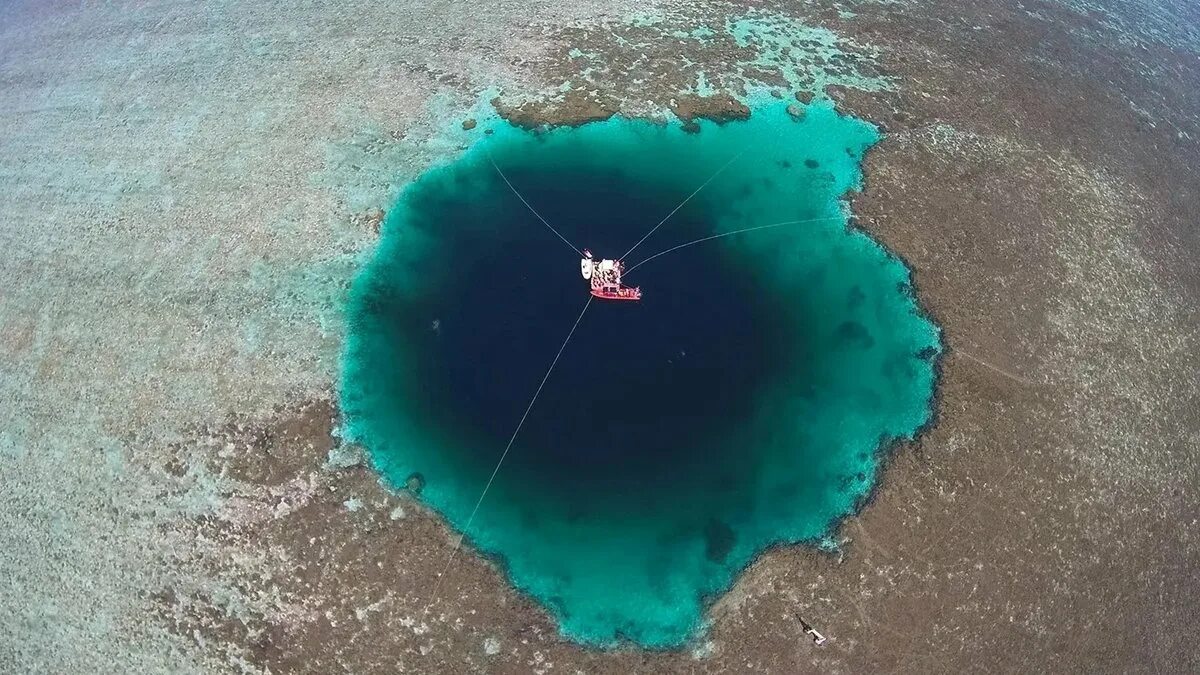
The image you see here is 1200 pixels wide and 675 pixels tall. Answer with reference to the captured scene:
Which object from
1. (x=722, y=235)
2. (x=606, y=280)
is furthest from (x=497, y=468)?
(x=722, y=235)

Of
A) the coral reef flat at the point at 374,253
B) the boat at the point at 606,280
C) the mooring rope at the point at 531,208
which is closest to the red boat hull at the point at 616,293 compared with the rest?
the boat at the point at 606,280

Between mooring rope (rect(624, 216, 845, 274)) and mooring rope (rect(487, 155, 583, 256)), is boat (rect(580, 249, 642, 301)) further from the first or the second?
mooring rope (rect(487, 155, 583, 256))

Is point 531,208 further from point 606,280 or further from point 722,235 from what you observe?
point 722,235

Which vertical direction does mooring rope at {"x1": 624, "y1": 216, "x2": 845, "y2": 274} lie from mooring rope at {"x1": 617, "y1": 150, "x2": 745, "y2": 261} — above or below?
below

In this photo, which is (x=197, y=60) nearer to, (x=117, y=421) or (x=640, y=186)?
(x=117, y=421)

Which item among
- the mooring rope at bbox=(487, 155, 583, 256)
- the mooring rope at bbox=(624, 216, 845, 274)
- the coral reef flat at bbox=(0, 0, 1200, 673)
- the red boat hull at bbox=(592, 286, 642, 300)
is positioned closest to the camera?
the coral reef flat at bbox=(0, 0, 1200, 673)

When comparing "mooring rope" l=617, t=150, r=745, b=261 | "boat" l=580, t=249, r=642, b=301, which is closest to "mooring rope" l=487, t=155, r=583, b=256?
"boat" l=580, t=249, r=642, b=301
